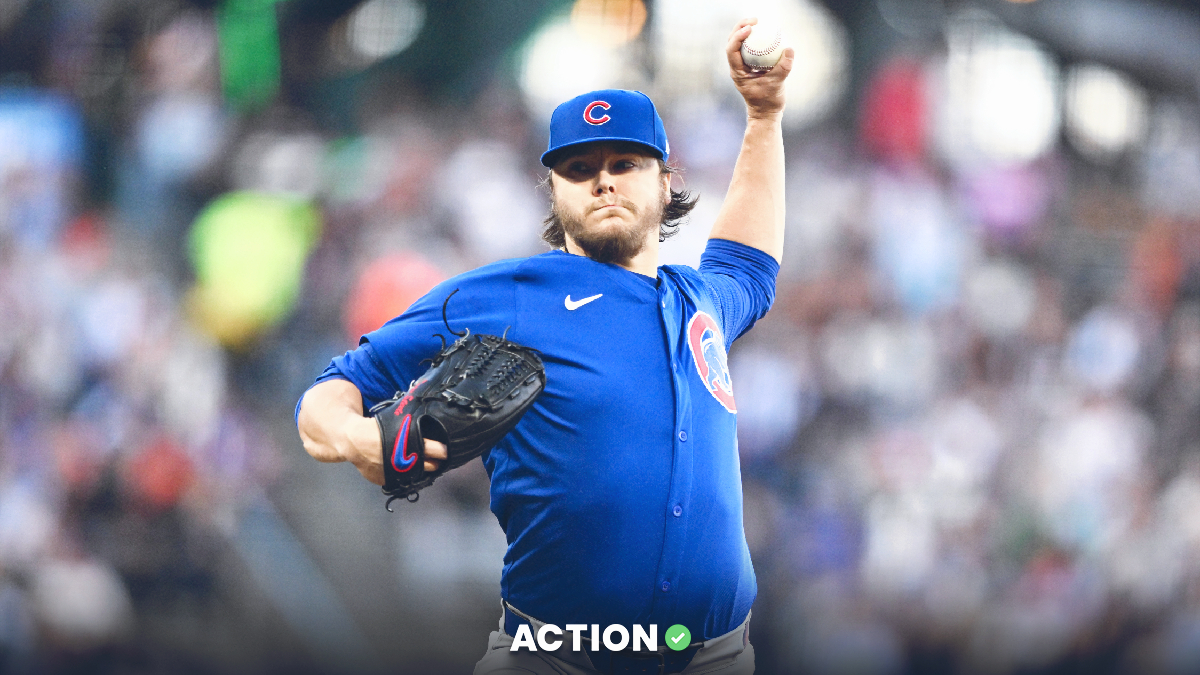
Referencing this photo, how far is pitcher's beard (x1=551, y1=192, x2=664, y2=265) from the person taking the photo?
9.43ft

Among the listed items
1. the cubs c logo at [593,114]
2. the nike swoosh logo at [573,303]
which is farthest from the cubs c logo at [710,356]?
the cubs c logo at [593,114]

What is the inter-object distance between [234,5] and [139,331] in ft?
9.61

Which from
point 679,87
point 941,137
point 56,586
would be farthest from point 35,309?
point 941,137

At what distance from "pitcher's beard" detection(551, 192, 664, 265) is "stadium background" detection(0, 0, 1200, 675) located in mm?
4181

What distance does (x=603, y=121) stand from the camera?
2.84m

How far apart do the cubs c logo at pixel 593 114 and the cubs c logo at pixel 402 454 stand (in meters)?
0.92

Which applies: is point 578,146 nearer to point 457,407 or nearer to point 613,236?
point 613,236

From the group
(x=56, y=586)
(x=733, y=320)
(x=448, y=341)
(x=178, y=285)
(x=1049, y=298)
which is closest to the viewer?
(x=448, y=341)

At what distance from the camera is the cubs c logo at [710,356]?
2877 mm

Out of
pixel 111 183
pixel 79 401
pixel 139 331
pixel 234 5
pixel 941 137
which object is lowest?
pixel 79 401

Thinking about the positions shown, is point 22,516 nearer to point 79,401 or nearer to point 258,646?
point 79,401

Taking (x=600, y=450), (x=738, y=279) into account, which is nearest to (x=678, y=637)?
(x=600, y=450)

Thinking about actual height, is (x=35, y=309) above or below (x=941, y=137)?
below

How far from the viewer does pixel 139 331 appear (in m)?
7.04
